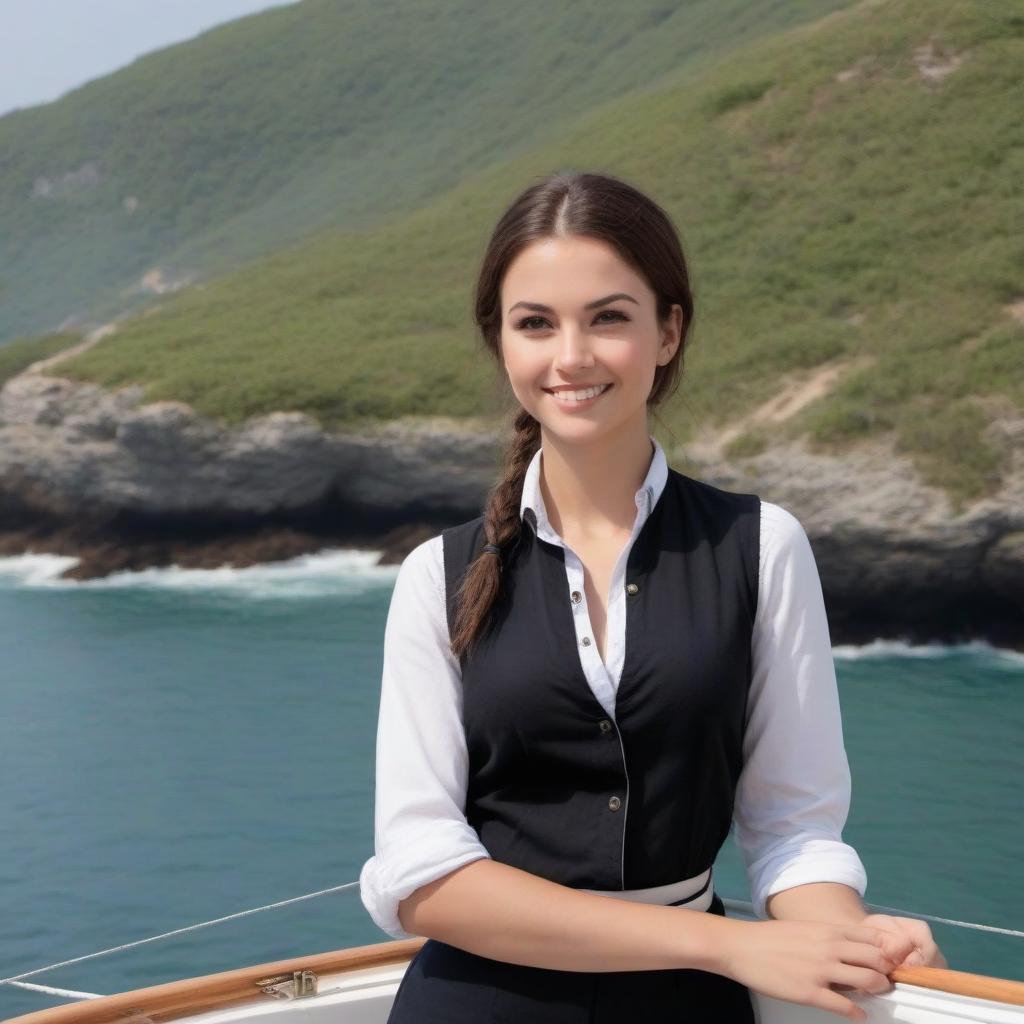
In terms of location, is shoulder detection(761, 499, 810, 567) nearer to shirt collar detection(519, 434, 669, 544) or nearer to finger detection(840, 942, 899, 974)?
shirt collar detection(519, 434, 669, 544)

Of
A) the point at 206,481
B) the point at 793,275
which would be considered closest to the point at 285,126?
the point at 793,275

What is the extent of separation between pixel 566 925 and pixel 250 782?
36.7 feet

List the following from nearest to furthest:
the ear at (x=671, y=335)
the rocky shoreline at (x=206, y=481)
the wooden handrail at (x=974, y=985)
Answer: the wooden handrail at (x=974, y=985), the ear at (x=671, y=335), the rocky shoreline at (x=206, y=481)

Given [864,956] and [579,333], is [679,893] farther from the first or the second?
[579,333]

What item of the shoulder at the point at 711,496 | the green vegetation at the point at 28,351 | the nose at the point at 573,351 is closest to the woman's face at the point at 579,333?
the nose at the point at 573,351

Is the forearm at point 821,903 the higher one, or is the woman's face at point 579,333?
the woman's face at point 579,333

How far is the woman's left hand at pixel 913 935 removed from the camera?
1.72 meters

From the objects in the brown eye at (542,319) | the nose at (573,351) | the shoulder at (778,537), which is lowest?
the shoulder at (778,537)

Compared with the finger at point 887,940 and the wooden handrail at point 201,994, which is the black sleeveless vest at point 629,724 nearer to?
the finger at point 887,940

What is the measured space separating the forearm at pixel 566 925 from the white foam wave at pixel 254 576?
18554 mm

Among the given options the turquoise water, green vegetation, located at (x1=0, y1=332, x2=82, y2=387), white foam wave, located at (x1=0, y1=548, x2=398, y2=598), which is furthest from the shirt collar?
green vegetation, located at (x1=0, y1=332, x2=82, y2=387)

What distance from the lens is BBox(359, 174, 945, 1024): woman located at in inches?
69.3

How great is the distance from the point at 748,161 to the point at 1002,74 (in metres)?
5.14

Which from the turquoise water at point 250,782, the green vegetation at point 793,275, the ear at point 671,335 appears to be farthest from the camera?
the green vegetation at point 793,275
